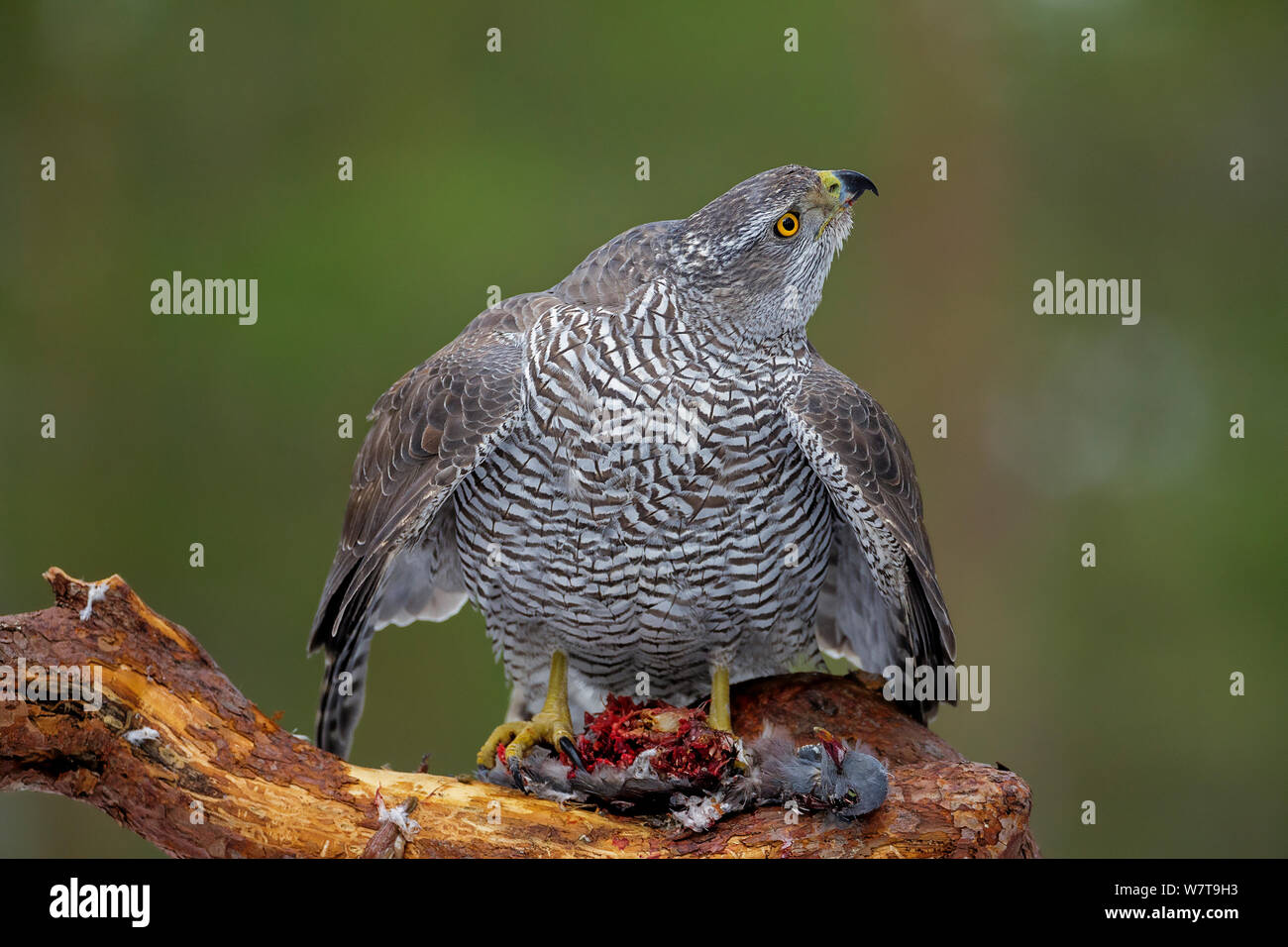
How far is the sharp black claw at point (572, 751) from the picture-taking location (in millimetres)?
2820

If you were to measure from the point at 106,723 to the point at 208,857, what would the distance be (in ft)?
1.24

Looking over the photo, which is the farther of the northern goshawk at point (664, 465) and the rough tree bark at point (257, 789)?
the northern goshawk at point (664, 465)

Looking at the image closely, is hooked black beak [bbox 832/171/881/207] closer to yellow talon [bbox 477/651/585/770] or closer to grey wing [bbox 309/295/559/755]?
grey wing [bbox 309/295/559/755]

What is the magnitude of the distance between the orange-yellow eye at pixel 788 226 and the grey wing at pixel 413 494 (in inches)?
27.1

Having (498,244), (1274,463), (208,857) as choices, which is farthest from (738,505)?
(1274,463)

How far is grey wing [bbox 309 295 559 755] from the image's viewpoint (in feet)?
9.68

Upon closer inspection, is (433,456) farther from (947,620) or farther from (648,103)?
(648,103)

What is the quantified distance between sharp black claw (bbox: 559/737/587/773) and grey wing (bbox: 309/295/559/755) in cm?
68

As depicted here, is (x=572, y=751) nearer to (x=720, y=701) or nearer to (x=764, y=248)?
(x=720, y=701)

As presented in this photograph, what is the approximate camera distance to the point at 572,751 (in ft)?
9.42

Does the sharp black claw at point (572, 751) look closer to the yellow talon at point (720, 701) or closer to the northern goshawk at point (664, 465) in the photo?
the northern goshawk at point (664, 465)

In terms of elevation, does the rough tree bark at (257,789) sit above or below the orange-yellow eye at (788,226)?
below

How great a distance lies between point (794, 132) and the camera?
5867 millimetres

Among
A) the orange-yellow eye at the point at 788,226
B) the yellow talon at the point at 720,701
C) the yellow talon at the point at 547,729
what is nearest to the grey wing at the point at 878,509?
the orange-yellow eye at the point at 788,226
